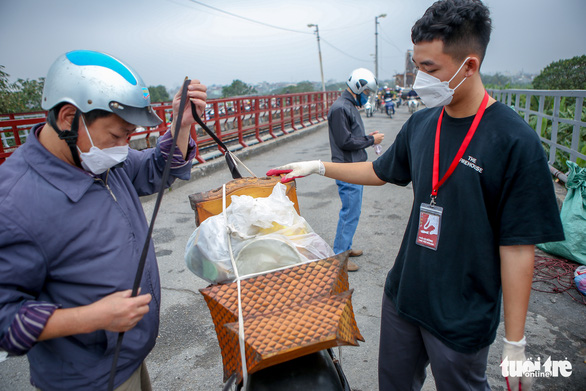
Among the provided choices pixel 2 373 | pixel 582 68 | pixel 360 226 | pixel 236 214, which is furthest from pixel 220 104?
pixel 582 68

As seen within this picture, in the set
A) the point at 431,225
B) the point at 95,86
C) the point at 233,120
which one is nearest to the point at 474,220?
the point at 431,225

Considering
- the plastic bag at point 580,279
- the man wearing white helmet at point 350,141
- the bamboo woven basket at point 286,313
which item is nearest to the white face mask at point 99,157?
the bamboo woven basket at point 286,313

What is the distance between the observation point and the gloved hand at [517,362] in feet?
4.54

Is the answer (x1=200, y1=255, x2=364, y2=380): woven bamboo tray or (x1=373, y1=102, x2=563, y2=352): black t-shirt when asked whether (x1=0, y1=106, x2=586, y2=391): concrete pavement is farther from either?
(x1=200, y1=255, x2=364, y2=380): woven bamboo tray

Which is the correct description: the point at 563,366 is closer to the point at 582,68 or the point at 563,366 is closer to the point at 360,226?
the point at 360,226

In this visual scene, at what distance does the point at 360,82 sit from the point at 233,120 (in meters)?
7.35

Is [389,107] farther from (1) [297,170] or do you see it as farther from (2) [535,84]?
(1) [297,170]

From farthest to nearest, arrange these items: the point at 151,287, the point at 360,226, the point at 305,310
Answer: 1. the point at 360,226
2. the point at 151,287
3. the point at 305,310

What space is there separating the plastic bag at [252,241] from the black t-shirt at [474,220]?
0.45 metres

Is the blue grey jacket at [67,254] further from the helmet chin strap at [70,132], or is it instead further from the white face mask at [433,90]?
the white face mask at [433,90]

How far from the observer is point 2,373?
268 cm

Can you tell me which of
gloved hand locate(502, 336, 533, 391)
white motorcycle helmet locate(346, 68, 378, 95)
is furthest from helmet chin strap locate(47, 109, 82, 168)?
white motorcycle helmet locate(346, 68, 378, 95)

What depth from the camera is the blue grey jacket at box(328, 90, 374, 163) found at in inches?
159

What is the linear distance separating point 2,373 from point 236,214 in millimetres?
2461
